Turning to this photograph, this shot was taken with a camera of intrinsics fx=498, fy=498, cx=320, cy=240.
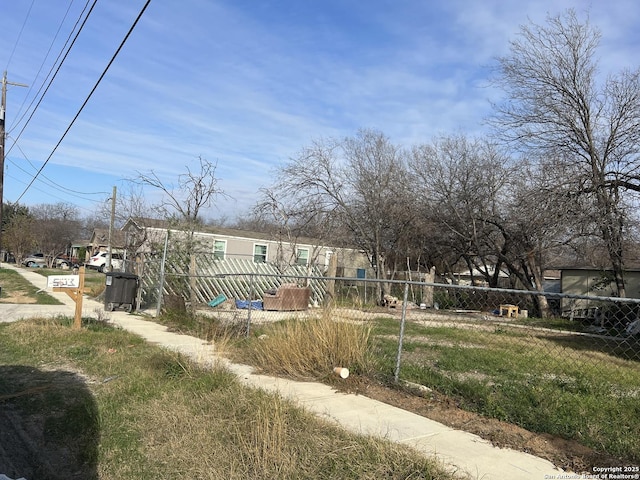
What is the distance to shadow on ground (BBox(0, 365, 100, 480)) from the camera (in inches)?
165

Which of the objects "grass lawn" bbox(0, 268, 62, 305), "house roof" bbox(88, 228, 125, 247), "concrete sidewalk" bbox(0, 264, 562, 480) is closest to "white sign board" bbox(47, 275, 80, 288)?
"concrete sidewalk" bbox(0, 264, 562, 480)

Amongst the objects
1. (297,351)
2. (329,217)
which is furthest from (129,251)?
(297,351)

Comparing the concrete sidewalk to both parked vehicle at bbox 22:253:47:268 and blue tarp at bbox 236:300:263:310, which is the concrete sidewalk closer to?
blue tarp at bbox 236:300:263:310

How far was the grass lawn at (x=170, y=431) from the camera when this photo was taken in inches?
155

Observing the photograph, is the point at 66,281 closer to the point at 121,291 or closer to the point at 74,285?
the point at 74,285

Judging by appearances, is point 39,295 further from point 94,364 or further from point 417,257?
point 417,257

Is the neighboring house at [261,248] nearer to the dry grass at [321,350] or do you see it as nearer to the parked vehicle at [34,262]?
the dry grass at [321,350]

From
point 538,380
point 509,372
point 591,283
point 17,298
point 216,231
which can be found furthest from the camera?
point 216,231

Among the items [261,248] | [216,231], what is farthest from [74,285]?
[261,248]

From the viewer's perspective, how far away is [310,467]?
3.93 meters

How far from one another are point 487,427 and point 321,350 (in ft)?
8.45

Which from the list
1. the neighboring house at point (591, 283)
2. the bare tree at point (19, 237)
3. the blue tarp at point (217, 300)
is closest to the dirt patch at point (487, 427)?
the blue tarp at point (217, 300)

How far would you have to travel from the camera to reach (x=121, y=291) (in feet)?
50.4

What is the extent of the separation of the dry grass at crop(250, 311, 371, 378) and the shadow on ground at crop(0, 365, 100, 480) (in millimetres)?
2528
